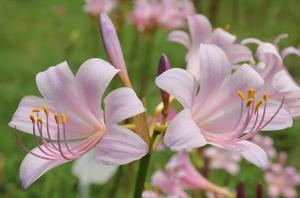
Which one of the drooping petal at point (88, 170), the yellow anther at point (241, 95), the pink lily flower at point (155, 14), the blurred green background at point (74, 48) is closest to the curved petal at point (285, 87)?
the yellow anther at point (241, 95)

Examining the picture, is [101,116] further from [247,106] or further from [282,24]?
[282,24]

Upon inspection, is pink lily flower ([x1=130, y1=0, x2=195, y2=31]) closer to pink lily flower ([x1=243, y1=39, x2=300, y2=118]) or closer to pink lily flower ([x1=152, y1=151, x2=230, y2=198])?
pink lily flower ([x1=152, y1=151, x2=230, y2=198])

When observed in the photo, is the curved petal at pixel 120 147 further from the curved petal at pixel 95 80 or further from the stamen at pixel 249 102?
the stamen at pixel 249 102

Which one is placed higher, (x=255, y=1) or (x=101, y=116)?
(x=101, y=116)

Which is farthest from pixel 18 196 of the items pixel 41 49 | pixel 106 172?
pixel 41 49

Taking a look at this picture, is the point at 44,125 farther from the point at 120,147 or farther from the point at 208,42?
the point at 208,42
